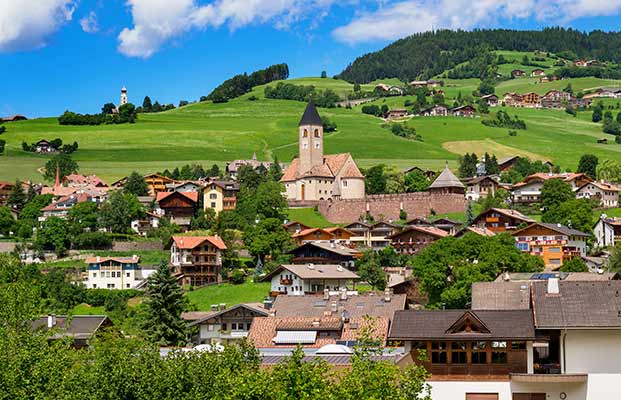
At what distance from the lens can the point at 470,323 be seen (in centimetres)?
4259

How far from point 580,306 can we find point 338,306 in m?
19.4

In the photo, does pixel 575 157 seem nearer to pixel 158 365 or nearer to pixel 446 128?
pixel 446 128

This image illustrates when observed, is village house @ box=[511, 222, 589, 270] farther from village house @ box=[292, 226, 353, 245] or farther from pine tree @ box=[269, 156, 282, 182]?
pine tree @ box=[269, 156, 282, 182]

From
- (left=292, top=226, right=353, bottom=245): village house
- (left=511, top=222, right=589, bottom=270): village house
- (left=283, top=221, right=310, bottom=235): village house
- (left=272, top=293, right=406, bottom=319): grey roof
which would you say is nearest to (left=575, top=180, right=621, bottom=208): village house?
(left=511, top=222, right=589, bottom=270): village house

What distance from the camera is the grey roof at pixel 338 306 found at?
2283 inches

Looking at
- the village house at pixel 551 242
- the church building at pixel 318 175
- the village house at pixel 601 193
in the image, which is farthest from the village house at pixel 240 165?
the village house at pixel 551 242

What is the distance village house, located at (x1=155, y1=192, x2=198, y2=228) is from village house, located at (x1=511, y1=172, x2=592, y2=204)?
36.3m

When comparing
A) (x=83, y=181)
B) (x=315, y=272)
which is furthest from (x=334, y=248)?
(x=83, y=181)

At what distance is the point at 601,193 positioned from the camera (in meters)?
120

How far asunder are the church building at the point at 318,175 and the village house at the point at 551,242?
35.7m

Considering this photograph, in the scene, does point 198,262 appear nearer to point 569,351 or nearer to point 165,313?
point 165,313

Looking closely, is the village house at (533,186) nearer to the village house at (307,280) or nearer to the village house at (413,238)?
the village house at (413,238)

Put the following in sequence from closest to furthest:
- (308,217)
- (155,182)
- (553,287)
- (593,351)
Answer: (593,351) → (553,287) → (308,217) → (155,182)

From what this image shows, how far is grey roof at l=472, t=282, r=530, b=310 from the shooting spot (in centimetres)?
4981
